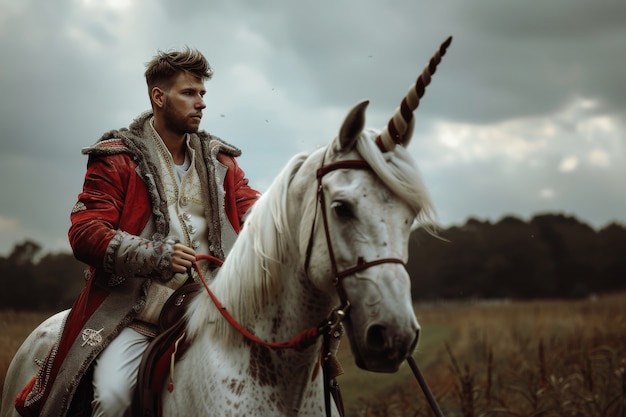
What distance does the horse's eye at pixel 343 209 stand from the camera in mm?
2777

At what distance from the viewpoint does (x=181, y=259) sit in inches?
134

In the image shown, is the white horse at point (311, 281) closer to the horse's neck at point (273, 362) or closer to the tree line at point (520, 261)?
the horse's neck at point (273, 362)

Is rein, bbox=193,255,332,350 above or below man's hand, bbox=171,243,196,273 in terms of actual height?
below

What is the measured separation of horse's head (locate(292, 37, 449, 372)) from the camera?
2607mm

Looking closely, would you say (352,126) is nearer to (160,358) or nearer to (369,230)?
(369,230)

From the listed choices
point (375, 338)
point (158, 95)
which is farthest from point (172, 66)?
point (375, 338)

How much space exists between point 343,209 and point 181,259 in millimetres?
1049

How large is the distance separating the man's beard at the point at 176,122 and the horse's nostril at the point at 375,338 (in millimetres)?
1982

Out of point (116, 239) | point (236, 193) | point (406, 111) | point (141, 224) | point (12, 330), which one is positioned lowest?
point (12, 330)

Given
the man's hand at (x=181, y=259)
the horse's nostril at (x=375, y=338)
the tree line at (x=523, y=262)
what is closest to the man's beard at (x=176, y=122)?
the man's hand at (x=181, y=259)

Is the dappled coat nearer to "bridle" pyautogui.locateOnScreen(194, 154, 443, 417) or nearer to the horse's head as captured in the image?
"bridle" pyautogui.locateOnScreen(194, 154, 443, 417)

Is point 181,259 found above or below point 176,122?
below

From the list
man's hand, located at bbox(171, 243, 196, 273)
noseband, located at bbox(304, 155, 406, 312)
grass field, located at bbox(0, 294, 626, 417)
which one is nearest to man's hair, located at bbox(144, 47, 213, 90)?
man's hand, located at bbox(171, 243, 196, 273)

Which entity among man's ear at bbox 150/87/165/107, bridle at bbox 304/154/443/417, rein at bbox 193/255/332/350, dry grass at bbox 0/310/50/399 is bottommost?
dry grass at bbox 0/310/50/399
